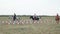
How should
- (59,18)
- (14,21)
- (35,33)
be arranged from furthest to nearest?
1. (59,18)
2. (14,21)
3. (35,33)

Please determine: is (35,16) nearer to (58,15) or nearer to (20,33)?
(58,15)

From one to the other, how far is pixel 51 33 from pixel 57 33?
1.50 ft

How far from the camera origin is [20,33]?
819 inches

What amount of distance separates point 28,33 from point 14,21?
13.8 m

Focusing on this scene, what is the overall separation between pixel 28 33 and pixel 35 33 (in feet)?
1.75

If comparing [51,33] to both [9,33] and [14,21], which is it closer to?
[9,33]

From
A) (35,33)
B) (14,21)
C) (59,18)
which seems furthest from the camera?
(59,18)

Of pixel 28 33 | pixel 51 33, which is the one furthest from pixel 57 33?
pixel 28 33

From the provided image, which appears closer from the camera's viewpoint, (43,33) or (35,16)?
(43,33)

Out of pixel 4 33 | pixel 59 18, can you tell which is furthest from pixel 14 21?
pixel 4 33

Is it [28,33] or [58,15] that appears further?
[58,15]

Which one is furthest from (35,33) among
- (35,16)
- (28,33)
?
(35,16)

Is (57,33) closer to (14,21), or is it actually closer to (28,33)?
(28,33)

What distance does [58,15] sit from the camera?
35906 mm
